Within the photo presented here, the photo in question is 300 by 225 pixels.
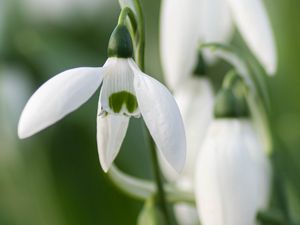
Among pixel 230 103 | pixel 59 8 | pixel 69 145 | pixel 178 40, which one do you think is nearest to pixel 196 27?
pixel 178 40

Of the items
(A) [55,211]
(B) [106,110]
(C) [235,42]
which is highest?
(B) [106,110]

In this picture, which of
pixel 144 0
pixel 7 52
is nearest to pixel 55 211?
pixel 7 52

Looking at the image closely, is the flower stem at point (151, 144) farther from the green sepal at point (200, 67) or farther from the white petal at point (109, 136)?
Answer: the green sepal at point (200, 67)

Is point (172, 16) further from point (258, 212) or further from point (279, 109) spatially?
point (279, 109)

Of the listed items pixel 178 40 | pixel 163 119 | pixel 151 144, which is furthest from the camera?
pixel 178 40

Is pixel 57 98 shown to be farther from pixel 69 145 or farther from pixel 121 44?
pixel 69 145

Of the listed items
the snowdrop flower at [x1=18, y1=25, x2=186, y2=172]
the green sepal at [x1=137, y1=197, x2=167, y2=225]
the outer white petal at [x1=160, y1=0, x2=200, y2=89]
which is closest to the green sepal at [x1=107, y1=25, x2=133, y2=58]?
the snowdrop flower at [x1=18, y1=25, x2=186, y2=172]
